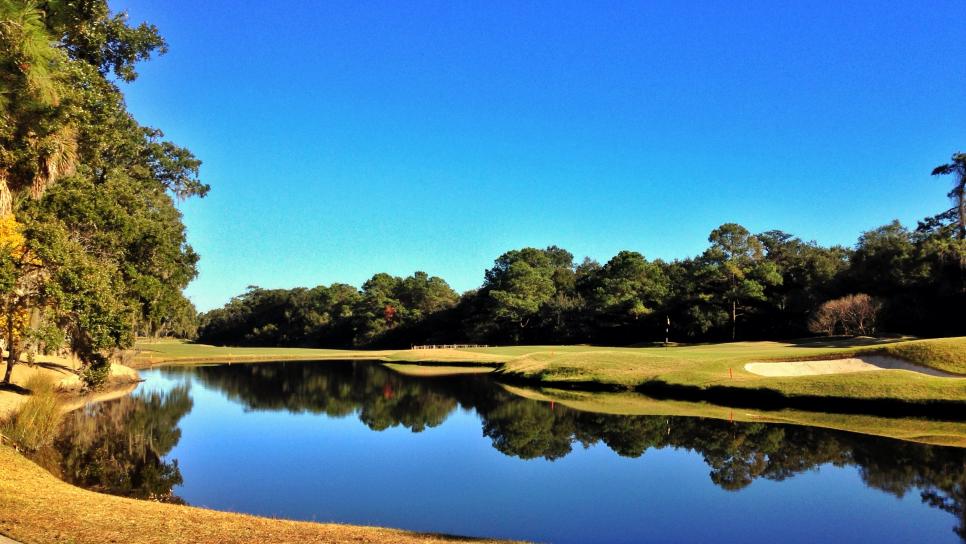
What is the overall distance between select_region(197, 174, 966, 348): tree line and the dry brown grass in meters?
59.3

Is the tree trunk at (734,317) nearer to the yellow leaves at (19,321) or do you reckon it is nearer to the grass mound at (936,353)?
the grass mound at (936,353)

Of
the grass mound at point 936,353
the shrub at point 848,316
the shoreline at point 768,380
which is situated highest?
the shrub at point 848,316

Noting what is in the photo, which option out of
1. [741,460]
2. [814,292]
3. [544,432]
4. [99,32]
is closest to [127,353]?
[99,32]

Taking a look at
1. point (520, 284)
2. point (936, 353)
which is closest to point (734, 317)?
point (520, 284)

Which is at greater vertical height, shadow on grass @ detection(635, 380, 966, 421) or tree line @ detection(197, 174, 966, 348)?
tree line @ detection(197, 174, 966, 348)

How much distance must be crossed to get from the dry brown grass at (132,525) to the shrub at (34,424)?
18.4 ft

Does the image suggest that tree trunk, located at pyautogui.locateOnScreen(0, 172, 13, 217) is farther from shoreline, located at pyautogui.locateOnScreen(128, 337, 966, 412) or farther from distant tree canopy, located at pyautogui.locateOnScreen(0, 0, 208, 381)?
shoreline, located at pyautogui.locateOnScreen(128, 337, 966, 412)

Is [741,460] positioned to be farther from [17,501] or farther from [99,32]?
[99,32]

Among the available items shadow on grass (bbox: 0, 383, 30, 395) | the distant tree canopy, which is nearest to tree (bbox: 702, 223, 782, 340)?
the distant tree canopy

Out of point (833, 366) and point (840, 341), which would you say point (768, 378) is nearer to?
point (833, 366)

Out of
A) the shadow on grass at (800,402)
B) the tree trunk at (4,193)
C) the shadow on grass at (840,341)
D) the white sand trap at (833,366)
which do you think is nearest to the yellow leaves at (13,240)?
the tree trunk at (4,193)

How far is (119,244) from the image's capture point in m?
26.1

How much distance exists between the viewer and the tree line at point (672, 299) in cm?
5519

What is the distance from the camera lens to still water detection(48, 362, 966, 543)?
466 inches
